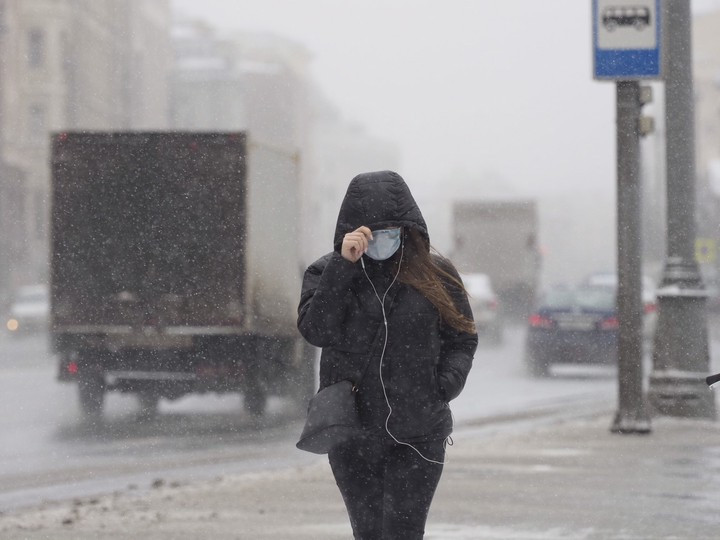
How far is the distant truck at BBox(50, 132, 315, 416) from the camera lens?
13.4 meters

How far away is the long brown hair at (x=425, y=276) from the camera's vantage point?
4.28 metres

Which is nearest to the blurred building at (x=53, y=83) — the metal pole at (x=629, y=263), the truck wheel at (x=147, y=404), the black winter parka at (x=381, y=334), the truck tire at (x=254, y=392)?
the truck wheel at (x=147, y=404)

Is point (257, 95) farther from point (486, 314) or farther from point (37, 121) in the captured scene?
point (486, 314)

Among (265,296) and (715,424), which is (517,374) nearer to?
(265,296)

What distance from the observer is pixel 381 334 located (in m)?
4.27

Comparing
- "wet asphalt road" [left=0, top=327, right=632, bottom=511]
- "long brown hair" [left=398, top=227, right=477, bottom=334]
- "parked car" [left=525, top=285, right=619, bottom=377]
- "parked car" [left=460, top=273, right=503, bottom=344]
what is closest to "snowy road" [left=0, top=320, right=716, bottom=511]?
"wet asphalt road" [left=0, top=327, right=632, bottom=511]

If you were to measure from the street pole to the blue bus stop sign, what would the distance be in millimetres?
842

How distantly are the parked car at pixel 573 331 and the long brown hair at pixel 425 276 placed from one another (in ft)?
55.9

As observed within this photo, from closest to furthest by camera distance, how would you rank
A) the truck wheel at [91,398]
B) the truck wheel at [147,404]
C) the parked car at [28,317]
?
the truck wheel at [91,398]
the truck wheel at [147,404]
the parked car at [28,317]

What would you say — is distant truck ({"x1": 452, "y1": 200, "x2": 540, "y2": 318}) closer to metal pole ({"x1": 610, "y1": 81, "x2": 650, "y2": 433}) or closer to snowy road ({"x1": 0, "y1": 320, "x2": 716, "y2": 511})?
snowy road ({"x1": 0, "y1": 320, "x2": 716, "y2": 511})

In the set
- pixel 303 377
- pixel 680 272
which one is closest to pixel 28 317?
pixel 303 377

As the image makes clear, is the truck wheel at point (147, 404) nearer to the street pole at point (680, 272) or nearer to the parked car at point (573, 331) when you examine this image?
the street pole at point (680, 272)

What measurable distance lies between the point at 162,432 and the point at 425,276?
8774mm

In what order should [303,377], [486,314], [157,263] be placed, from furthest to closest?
[486,314]
[303,377]
[157,263]
